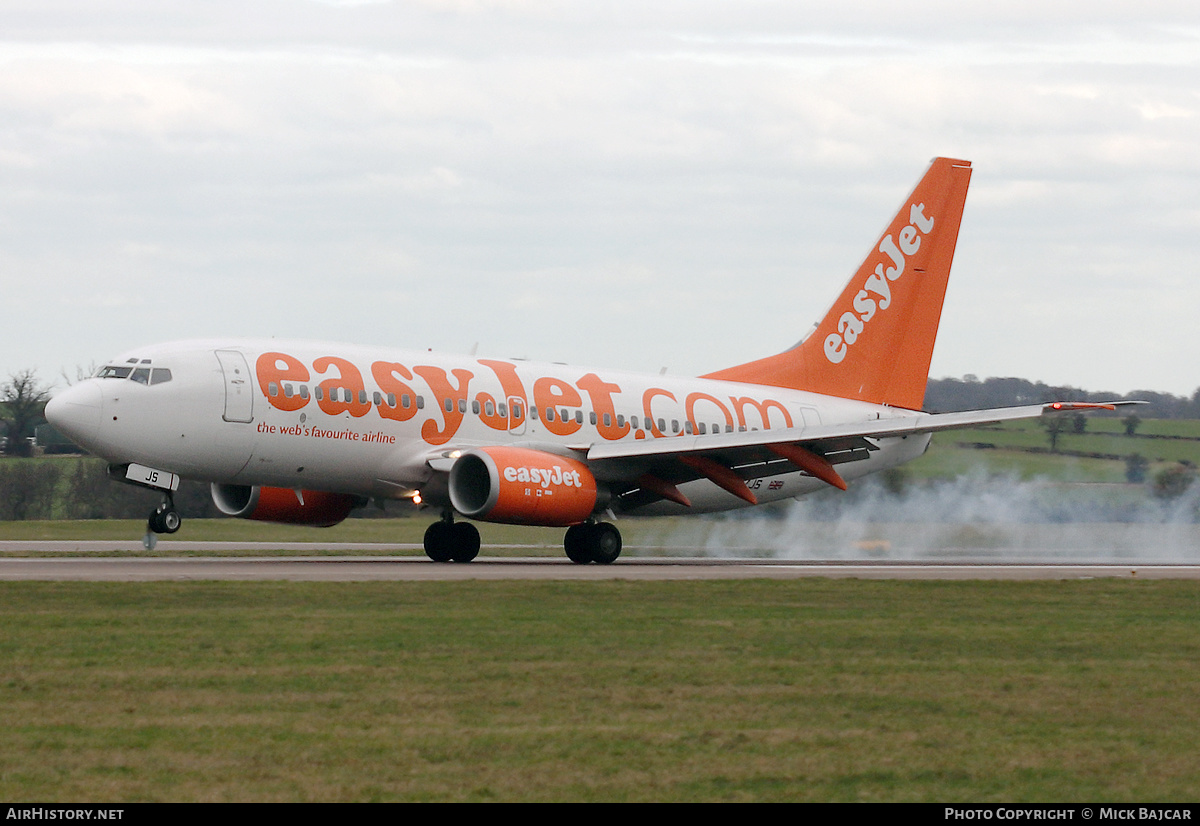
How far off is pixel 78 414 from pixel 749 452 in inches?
545

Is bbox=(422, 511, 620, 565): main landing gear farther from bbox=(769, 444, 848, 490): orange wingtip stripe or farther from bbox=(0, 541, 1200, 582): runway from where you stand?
bbox=(769, 444, 848, 490): orange wingtip stripe

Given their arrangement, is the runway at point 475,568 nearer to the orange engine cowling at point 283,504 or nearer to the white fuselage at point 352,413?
the orange engine cowling at point 283,504

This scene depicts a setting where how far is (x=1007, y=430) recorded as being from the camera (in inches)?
1950

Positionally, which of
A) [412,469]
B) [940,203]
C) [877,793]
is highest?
[940,203]

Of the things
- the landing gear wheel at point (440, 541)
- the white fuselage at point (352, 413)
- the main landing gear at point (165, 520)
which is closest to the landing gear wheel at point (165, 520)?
the main landing gear at point (165, 520)

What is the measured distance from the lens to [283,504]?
34.9 meters

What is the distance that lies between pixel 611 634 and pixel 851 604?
570cm

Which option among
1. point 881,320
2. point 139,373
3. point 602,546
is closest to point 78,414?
point 139,373

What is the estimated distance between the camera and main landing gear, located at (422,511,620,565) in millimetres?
34969

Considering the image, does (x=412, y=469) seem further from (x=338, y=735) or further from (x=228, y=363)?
(x=338, y=735)

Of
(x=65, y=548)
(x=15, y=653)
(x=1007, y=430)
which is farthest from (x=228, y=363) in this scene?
(x=1007, y=430)

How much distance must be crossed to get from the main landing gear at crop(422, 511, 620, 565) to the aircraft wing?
125 centimetres

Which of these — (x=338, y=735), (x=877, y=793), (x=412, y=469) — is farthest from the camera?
(x=412, y=469)

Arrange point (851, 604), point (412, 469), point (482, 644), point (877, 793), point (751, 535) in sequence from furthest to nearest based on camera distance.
→ point (751, 535) → point (412, 469) → point (851, 604) → point (482, 644) → point (877, 793)
